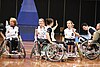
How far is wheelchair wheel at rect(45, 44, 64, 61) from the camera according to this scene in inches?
236

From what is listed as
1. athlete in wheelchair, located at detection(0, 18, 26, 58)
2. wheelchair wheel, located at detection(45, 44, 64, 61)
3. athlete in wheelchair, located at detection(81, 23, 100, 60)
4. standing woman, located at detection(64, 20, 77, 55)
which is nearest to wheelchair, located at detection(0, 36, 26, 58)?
athlete in wheelchair, located at detection(0, 18, 26, 58)

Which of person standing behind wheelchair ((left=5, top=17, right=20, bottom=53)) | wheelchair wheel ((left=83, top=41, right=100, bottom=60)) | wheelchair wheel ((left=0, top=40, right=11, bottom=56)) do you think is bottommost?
wheelchair wheel ((left=83, top=41, right=100, bottom=60))

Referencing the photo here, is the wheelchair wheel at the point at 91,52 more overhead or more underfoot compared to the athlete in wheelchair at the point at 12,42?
more underfoot

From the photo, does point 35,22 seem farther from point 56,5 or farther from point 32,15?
point 56,5

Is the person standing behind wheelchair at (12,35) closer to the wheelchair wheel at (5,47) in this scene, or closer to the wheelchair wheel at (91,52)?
the wheelchair wheel at (5,47)

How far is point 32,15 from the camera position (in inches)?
418

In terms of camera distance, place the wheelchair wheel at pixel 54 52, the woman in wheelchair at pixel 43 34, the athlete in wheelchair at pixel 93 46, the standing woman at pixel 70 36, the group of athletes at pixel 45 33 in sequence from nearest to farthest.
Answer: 1. the wheelchair wheel at pixel 54 52
2. the woman in wheelchair at pixel 43 34
3. the group of athletes at pixel 45 33
4. the athlete in wheelchair at pixel 93 46
5. the standing woman at pixel 70 36

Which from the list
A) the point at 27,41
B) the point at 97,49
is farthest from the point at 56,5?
the point at 97,49

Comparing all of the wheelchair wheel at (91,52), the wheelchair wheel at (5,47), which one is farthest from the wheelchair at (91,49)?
the wheelchair wheel at (5,47)

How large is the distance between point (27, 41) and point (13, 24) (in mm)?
4673

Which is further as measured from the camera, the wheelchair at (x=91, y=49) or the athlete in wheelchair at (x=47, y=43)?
the wheelchair at (x=91, y=49)

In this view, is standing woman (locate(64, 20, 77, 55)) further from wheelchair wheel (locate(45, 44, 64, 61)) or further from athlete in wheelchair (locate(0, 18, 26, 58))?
athlete in wheelchair (locate(0, 18, 26, 58))

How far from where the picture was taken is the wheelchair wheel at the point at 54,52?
19.7 feet

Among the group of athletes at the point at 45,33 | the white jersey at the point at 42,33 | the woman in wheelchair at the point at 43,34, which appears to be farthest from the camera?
the white jersey at the point at 42,33
